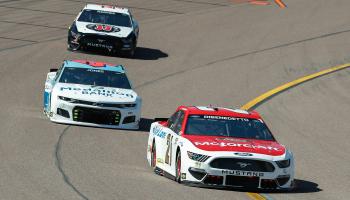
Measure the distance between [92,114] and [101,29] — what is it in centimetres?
1175

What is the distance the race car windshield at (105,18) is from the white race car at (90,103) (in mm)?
10900

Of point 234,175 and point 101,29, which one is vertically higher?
point 234,175

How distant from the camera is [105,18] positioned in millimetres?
33125

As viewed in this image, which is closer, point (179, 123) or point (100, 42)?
point (179, 123)

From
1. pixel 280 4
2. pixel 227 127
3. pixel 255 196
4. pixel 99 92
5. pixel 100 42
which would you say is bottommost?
pixel 280 4

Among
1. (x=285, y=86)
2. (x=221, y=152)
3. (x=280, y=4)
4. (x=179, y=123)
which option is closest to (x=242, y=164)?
(x=221, y=152)

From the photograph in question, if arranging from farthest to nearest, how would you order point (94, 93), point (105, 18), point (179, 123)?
1. point (105, 18)
2. point (94, 93)
3. point (179, 123)

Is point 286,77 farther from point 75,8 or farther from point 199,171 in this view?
point 199,171

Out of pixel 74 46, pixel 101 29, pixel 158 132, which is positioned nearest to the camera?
pixel 158 132

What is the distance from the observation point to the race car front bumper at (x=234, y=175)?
14.4m

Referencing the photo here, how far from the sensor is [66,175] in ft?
48.6

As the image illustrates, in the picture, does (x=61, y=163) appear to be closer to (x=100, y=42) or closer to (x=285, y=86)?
(x=285, y=86)

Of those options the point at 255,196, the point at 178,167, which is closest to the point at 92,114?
the point at 178,167

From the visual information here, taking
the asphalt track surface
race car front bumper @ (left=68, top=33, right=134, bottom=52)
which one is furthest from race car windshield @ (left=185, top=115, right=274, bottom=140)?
race car front bumper @ (left=68, top=33, right=134, bottom=52)
